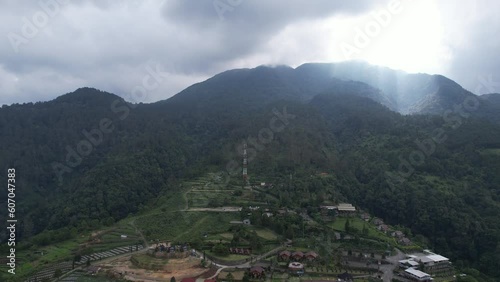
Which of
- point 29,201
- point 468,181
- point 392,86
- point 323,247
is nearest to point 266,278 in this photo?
point 323,247

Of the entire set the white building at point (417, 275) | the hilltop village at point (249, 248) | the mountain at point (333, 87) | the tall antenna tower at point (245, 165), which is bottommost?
the white building at point (417, 275)

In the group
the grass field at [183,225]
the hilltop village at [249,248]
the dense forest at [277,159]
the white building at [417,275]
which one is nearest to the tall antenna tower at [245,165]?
the dense forest at [277,159]

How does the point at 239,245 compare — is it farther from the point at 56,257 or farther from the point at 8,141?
the point at 8,141

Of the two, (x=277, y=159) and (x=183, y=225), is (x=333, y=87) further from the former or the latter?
(x=183, y=225)

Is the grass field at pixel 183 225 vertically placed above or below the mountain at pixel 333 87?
below

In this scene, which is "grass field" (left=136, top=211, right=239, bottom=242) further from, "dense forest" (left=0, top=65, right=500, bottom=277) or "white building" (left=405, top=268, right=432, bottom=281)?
"white building" (left=405, top=268, right=432, bottom=281)

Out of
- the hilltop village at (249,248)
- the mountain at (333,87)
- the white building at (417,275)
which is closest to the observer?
the white building at (417,275)

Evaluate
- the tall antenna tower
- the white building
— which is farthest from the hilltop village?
the tall antenna tower

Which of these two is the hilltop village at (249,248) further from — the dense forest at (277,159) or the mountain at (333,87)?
the mountain at (333,87)
